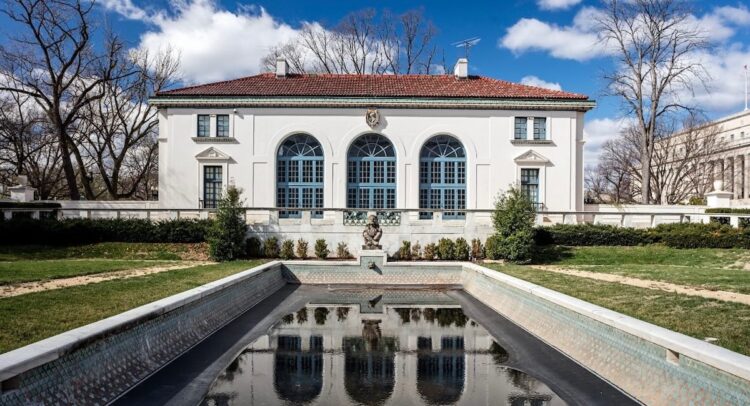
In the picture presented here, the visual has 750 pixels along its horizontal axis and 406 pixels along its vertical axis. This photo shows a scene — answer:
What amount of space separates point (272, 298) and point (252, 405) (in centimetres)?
951

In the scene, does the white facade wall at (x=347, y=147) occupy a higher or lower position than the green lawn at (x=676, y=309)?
higher

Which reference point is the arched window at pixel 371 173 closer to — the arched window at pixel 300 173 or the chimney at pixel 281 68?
the arched window at pixel 300 173

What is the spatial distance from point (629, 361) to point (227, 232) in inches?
721

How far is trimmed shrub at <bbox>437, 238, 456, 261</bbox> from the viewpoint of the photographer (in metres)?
24.0

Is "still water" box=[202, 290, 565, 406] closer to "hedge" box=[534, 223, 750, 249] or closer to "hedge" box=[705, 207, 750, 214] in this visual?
"hedge" box=[534, 223, 750, 249]

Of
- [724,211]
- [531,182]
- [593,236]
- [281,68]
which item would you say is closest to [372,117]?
[281,68]

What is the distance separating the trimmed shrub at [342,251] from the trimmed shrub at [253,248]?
12.3 ft

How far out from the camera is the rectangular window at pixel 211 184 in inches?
1213

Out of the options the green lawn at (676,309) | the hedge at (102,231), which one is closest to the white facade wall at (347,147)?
the hedge at (102,231)

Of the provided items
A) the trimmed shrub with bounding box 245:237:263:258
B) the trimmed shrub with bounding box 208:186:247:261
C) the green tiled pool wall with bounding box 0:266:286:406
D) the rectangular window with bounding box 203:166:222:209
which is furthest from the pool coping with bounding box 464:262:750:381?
the rectangular window with bounding box 203:166:222:209

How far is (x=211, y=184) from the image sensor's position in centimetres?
3091

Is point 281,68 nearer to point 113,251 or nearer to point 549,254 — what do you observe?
point 113,251

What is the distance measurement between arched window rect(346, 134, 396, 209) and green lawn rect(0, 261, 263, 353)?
676 inches

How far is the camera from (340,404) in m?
6.77
